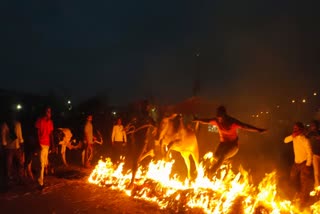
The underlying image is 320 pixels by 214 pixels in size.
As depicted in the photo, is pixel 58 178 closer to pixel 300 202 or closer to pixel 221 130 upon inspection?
pixel 221 130

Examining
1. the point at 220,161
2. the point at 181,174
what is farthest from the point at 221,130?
the point at 181,174

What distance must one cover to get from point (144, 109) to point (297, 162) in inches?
175

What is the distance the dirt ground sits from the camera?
26.6 feet

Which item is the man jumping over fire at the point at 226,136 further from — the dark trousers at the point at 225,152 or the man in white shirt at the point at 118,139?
the man in white shirt at the point at 118,139

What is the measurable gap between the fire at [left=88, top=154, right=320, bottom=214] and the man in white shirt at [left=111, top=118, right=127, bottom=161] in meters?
3.65

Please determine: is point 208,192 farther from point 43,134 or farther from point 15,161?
point 15,161

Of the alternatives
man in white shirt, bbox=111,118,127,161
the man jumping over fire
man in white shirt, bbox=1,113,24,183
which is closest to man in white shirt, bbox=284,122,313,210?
the man jumping over fire

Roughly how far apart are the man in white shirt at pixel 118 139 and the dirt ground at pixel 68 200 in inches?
144

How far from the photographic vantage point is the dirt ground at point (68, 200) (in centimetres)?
810

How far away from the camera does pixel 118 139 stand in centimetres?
1436

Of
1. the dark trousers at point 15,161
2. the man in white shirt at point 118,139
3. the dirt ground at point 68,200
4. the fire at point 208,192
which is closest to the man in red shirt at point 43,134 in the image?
the dirt ground at point 68,200

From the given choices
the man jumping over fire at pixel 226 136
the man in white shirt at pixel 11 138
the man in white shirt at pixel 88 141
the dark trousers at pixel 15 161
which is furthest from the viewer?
the man in white shirt at pixel 88 141

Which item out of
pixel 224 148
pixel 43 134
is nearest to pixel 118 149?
pixel 43 134

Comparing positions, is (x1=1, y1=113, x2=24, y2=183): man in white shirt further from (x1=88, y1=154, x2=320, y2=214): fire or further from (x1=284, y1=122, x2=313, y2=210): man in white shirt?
(x1=284, y1=122, x2=313, y2=210): man in white shirt
